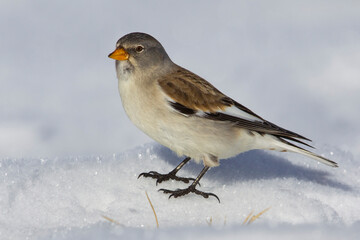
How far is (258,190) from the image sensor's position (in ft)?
17.5

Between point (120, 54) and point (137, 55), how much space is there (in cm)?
15

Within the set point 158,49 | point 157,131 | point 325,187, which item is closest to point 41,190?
point 157,131

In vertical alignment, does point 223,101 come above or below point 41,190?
above

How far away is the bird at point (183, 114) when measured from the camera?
5.20m

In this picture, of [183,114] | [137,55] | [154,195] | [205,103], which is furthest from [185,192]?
[137,55]

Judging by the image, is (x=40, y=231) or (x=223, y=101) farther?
(x=223, y=101)

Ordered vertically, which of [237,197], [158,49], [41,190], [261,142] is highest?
[158,49]

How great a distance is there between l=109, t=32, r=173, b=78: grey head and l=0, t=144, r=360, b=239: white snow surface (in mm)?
817

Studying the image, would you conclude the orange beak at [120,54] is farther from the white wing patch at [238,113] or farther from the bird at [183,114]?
the white wing patch at [238,113]

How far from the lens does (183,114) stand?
5188mm

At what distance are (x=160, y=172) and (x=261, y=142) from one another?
0.91 metres

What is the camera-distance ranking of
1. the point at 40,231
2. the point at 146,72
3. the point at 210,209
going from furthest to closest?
the point at 146,72 → the point at 210,209 → the point at 40,231

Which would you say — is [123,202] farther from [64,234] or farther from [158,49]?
[158,49]

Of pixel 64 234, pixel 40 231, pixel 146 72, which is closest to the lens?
pixel 64 234
